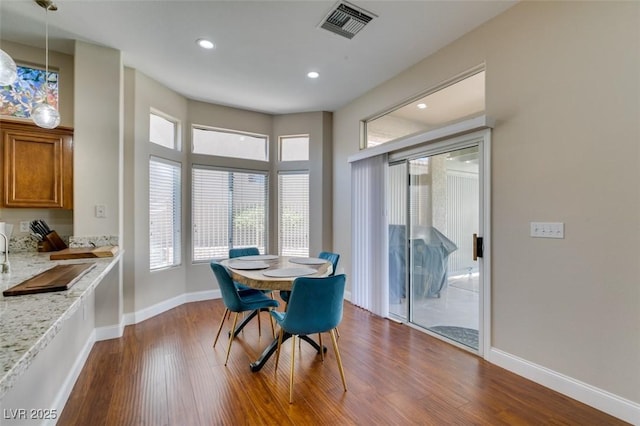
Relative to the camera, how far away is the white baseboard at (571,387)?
1820mm

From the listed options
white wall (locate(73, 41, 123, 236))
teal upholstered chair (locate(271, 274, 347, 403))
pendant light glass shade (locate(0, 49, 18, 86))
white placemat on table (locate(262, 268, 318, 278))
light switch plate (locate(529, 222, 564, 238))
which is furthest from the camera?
white wall (locate(73, 41, 123, 236))

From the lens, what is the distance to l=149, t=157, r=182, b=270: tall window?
3.80m

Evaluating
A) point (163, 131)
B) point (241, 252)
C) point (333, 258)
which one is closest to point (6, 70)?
point (163, 131)

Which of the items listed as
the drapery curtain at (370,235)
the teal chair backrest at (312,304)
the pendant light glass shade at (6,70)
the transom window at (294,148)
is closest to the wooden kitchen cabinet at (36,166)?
the pendant light glass shade at (6,70)

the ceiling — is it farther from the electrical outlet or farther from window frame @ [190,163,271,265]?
the electrical outlet

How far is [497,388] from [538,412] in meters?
0.29

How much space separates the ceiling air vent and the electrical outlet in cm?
292

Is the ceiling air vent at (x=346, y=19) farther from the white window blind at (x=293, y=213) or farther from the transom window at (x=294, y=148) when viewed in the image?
the white window blind at (x=293, y=213)

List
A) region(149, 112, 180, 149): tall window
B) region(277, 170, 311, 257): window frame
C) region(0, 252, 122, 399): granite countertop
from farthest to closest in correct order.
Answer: region(277, 170, 311, 257): window frame → region(149, 112, 180, 149): tall window → region(0, 252, 122, 399): granite countertop

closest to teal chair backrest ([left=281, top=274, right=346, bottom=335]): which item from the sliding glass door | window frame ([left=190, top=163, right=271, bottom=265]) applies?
the sliding glass door

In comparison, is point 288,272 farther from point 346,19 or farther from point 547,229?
point 346,19

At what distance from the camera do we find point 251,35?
9.05 feet

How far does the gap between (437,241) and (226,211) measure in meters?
3.28

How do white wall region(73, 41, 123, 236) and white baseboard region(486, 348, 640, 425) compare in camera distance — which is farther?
white wall region(73, 41, 123, 236)
